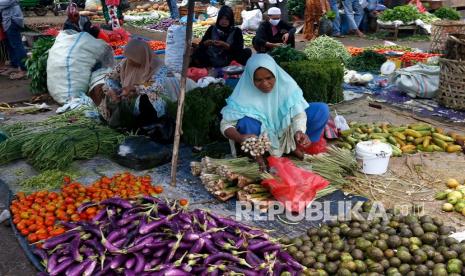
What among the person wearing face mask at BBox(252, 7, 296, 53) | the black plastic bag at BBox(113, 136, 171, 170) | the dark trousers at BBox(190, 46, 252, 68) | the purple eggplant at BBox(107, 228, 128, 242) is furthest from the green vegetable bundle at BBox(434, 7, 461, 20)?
the purple eggplant at BBox(107, 228, 128, 242)

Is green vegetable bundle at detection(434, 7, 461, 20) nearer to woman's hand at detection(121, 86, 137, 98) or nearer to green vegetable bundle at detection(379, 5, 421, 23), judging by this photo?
green vegetable bundle at detection(379, 5, 421, 23)

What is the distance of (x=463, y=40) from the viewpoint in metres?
6.11

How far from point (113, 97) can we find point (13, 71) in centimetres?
458

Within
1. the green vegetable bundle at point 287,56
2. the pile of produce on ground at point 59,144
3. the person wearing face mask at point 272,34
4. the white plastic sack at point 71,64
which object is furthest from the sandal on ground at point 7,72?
the green vegetable bundle at point 287,56

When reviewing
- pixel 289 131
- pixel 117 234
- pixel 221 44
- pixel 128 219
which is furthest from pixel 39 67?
pixel 117 234

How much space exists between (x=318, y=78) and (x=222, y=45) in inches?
74.4

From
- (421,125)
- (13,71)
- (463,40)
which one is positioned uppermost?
(463,40)

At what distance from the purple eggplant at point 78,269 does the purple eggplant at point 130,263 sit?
0.72 feet

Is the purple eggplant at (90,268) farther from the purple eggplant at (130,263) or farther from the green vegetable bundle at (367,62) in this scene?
the green vegetable bundle at (367,62)

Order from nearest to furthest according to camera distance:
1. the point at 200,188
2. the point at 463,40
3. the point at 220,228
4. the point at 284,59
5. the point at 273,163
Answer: the point at 220,228, the point at 273,163, the point at 200,188, the point at 463,40, the point at 284,59

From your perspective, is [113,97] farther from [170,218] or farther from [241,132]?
[170,218]

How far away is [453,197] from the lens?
11.8ft

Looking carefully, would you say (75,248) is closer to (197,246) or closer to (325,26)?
(197,246)

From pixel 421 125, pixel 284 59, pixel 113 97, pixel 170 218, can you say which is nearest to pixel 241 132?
pixel 170 218
